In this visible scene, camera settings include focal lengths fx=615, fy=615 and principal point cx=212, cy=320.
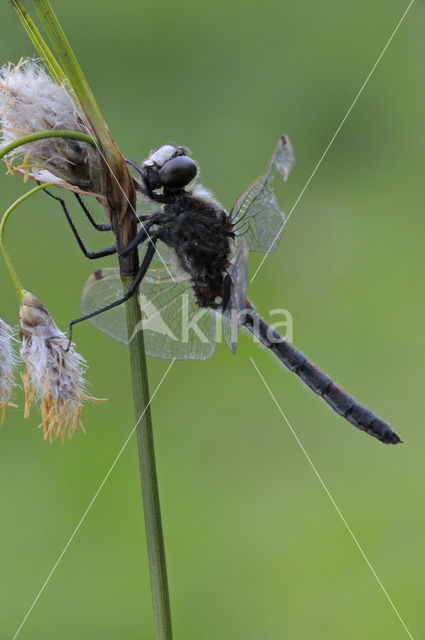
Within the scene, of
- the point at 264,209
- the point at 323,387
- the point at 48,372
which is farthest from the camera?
the point at 323,387

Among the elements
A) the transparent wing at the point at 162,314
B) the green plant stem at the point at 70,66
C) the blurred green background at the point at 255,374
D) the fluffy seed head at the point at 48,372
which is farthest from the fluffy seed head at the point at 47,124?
the blurred green background at the point at 255,374

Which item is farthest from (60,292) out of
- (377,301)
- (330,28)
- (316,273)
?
(330,28)

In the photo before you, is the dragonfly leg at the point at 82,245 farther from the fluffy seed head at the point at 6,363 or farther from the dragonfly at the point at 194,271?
the fluffy seed head at the point at 6,363

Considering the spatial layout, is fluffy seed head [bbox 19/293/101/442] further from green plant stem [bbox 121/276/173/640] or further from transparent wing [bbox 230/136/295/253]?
transparent wing [bbox 230/136/295/253]

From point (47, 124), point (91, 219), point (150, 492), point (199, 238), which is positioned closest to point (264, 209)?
point (199, 238)

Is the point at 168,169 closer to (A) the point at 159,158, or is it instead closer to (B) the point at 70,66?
(A) the point at 159,158

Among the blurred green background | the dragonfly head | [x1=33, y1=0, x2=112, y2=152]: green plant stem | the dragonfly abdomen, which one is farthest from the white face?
the blurred green background
